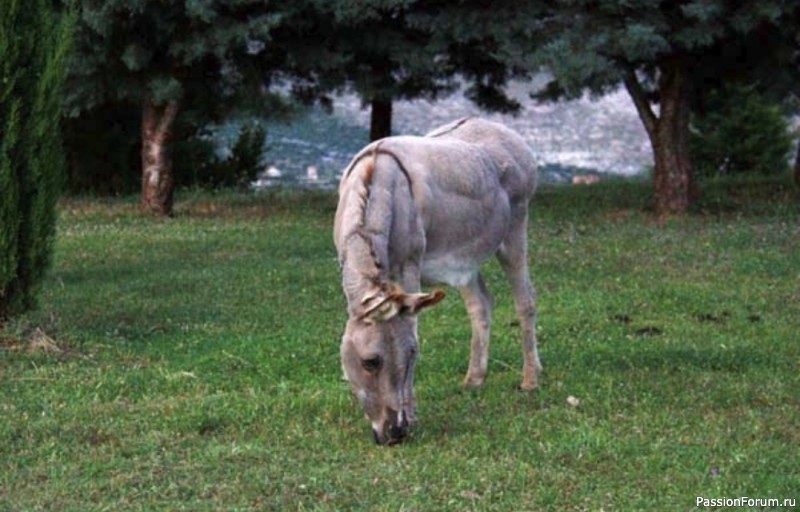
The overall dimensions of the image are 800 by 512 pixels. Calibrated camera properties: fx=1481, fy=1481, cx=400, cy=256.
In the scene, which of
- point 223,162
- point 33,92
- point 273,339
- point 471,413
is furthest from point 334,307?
point 223,162

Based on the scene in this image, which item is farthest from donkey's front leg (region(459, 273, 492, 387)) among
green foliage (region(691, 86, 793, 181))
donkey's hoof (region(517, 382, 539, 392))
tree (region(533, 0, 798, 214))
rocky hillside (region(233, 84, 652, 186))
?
rocky hillside (region(233, 84, 652, 186))

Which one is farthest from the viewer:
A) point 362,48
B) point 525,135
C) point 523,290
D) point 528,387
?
point 525,135

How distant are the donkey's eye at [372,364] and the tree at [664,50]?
991 cm

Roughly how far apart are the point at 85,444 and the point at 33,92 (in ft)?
12.9

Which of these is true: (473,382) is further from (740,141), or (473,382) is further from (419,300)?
(740,141)

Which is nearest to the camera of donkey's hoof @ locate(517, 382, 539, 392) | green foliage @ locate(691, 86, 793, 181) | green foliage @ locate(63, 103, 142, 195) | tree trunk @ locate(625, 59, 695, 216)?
donkey's hoof @ locate(517, 382, 539, 392)

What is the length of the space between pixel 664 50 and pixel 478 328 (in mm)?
8815

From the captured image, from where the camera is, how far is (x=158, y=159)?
2016cm

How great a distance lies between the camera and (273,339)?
11.1 meters

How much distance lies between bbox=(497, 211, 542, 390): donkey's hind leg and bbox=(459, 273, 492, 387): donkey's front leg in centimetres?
21

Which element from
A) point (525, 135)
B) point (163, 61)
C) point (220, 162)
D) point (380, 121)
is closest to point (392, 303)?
point (163, 61)

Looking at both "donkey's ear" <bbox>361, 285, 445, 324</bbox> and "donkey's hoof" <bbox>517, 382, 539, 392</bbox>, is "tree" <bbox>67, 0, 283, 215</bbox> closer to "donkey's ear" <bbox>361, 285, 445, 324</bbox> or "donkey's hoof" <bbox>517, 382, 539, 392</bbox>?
"donkey's hoof" <bbox>517, 382, 539, 392</bbox>

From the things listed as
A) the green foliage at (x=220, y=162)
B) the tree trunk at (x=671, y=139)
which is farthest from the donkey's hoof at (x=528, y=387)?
the green foliage at (x=220, y=162)

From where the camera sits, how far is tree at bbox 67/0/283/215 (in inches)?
725
